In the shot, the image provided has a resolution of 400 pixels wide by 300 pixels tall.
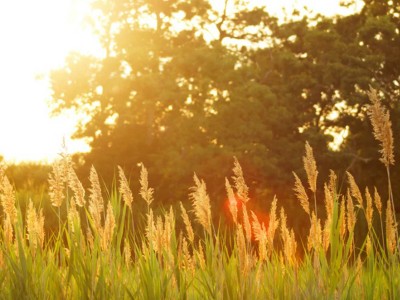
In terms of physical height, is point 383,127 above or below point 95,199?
above

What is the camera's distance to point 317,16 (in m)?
24.6

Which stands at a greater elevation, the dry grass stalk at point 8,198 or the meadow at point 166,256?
the dry grass stalk at point 8,198

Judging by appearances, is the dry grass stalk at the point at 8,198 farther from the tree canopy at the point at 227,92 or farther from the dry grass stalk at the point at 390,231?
the tree canopy at the point at 227,92

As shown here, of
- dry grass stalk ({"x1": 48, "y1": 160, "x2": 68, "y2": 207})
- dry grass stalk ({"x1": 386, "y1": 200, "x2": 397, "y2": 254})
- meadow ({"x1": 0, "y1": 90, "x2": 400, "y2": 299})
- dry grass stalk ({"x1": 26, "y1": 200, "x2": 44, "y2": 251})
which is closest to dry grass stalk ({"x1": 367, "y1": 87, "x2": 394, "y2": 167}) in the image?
meadow ({"x1": 0, "y1": 90, "x2": 400, "y2": 299})

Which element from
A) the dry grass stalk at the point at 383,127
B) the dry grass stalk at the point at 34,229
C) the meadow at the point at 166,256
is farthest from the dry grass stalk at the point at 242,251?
the dry grass stalk at the point at 34,229

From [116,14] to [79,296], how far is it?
20.8 meters

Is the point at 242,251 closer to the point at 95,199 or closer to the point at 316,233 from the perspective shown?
the point at 316,233

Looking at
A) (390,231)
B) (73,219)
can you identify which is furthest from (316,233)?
(73,219)

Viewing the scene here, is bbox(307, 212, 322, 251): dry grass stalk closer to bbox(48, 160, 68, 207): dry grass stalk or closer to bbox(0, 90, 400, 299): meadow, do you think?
bbox(0, 90, 400, 299): meadow

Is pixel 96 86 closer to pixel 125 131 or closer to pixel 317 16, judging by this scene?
pixel 125 131

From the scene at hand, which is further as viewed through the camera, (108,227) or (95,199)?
(108,227)

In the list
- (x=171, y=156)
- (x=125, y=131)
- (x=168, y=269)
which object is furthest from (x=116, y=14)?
(x=168, y=269)

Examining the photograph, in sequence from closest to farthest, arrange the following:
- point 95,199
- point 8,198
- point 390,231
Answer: point 95,199 → point 8,198 → point 390,231

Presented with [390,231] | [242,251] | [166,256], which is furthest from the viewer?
[390,231]
